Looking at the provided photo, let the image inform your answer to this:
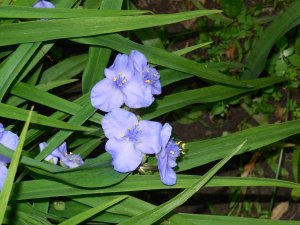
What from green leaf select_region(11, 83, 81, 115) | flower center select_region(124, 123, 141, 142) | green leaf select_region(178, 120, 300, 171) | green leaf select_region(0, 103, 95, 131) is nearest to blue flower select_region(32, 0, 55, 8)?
green leaf select_region(11, 83, 81, 115)

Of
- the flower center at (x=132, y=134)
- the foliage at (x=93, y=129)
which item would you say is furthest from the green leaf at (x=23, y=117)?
the flower center at (x=132, y=134)

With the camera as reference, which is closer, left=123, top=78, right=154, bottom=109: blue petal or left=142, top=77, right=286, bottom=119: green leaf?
left=123, top=78, right=154, bottom=109: blue petal

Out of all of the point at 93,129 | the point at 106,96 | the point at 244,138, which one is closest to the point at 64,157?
the point at 93,129

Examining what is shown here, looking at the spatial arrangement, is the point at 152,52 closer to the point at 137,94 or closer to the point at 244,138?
the point at 137,94

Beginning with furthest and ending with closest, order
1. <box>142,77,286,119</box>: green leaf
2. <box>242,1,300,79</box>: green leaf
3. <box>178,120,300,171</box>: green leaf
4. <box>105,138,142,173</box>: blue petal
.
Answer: <box>242,1,300,79</box>: green leaf → <box>142,77,286,119</box>: green leaf → <box>178,120,300,171</box>: green leaf → <box>105,138,142,173</box>: blue petal

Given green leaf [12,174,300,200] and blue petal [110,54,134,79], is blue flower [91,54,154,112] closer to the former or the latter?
blue petal [110,54,134,79]

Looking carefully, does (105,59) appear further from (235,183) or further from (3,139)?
(235,183)

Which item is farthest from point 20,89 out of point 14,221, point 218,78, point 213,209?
point 213,209
